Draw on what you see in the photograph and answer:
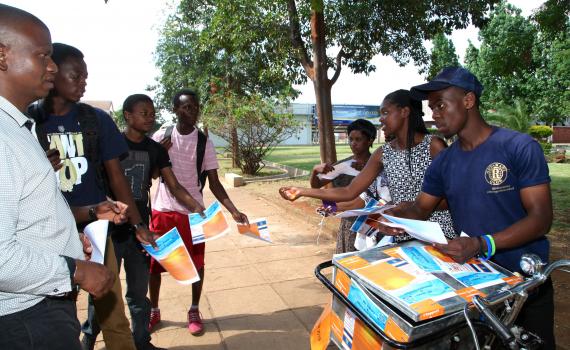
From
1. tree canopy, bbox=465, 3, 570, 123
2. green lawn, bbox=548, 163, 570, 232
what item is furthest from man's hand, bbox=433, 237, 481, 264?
tree canopy, bbox=465, 3, 570, 123

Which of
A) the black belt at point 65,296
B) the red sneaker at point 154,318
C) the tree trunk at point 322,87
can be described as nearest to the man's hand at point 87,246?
the black belt at point 65,296

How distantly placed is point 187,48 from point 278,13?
1358 cm

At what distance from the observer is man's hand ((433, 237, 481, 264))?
5.46 ft

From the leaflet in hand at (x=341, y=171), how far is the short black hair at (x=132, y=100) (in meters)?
1.58

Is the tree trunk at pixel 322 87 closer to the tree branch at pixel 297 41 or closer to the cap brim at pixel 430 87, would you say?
the tree branch at pixel 297 41

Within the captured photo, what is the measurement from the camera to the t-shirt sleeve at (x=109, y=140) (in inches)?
99.3

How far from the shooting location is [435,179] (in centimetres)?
218

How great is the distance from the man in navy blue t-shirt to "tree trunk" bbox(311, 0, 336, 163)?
226 inches

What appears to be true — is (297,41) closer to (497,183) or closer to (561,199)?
(561,199)

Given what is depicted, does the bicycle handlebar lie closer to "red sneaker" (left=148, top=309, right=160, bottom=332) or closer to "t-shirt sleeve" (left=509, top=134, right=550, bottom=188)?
"t-shirt sleeve" (left=509, top=134, right=550, bottom=188)

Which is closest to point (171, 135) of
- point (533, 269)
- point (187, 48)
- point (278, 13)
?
point (533, 269)

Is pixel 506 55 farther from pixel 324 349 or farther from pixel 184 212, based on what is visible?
pixel 324 349

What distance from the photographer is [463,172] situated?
1.97 m

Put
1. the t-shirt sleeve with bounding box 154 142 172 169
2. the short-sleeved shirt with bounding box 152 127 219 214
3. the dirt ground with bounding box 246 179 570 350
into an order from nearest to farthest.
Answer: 1. the t-shirt sleeve with bounding box 154 142 172 169
2. the dirt ground with bounding box 246 179 570 350
3. the short-sleeved shirt with bounding box 152 127 219 214
